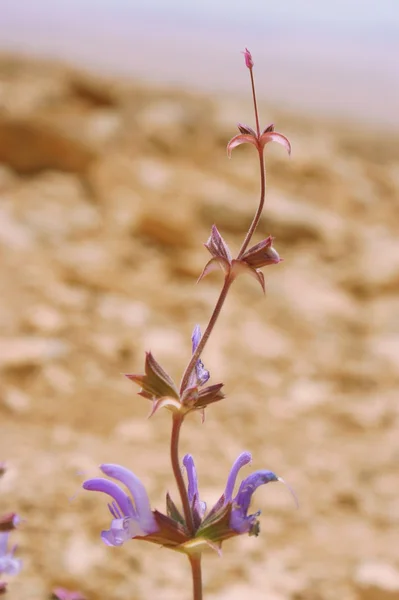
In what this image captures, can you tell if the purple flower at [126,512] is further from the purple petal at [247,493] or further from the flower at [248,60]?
the flower at [248,60]

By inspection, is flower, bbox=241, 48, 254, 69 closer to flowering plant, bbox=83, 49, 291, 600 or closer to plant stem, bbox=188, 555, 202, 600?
flowering plant, bbox=83, 49, 291, 600

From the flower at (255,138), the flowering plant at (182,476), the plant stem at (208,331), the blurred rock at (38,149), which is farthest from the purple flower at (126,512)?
the blurred rock at (38,149)

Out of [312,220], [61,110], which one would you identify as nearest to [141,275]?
[312,220]

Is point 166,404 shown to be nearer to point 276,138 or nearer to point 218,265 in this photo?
Result: point 218,265

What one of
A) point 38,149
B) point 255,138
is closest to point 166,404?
point 255,138

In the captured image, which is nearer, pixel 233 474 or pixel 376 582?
pixel 233 474

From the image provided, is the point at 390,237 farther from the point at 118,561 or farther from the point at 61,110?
the point at 118,561
